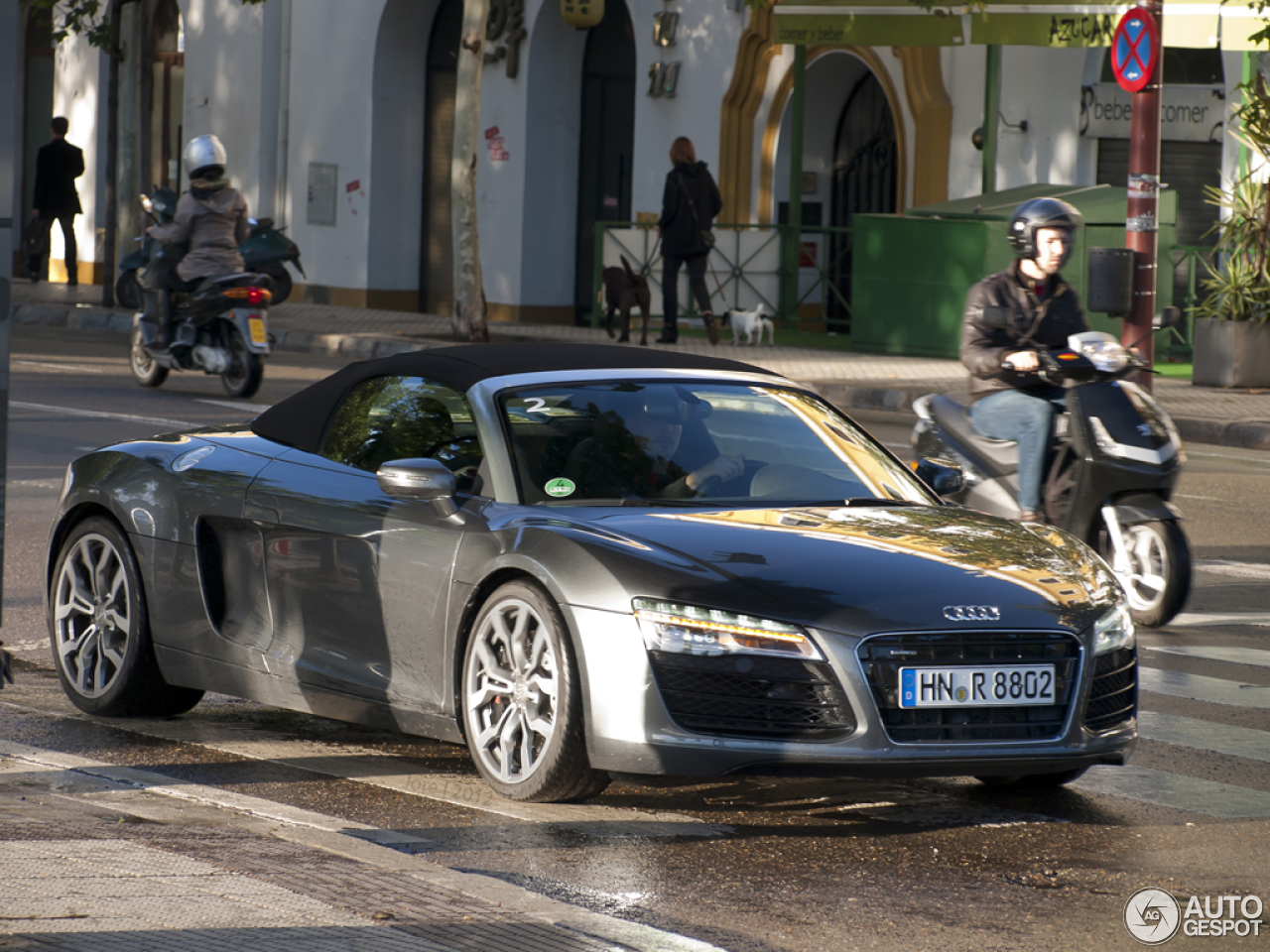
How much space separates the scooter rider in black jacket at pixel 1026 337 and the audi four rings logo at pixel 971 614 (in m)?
3.86

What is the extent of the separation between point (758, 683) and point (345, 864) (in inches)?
45.6

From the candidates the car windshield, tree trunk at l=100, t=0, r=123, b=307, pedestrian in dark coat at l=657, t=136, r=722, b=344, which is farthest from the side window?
tree trunk at l=100, t=0, r=123, b=307

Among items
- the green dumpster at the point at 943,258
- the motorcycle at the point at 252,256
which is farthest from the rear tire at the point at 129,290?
the green dumpster at the point at 943,258

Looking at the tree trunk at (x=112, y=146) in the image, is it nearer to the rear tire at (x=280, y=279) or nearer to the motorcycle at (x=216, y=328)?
the rear tire at (x=280, y=279)

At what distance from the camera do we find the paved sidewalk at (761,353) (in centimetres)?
1755

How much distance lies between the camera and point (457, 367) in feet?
21.8

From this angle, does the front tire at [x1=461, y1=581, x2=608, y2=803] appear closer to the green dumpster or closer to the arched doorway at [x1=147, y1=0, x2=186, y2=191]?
the green dumpster

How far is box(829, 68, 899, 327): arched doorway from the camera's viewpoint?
2617 cm

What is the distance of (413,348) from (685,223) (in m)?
3.22

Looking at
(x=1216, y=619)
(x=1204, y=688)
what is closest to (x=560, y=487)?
(x=1204, y=688)

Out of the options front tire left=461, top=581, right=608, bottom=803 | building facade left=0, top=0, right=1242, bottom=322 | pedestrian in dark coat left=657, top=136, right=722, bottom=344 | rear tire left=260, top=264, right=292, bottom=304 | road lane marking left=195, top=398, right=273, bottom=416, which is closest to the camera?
front tire left=461, top=581, right=608, bottom=803

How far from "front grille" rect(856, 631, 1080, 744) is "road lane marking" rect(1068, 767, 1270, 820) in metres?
0.68

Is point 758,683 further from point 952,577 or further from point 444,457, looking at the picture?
point 444,457

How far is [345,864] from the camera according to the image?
4883 mm
